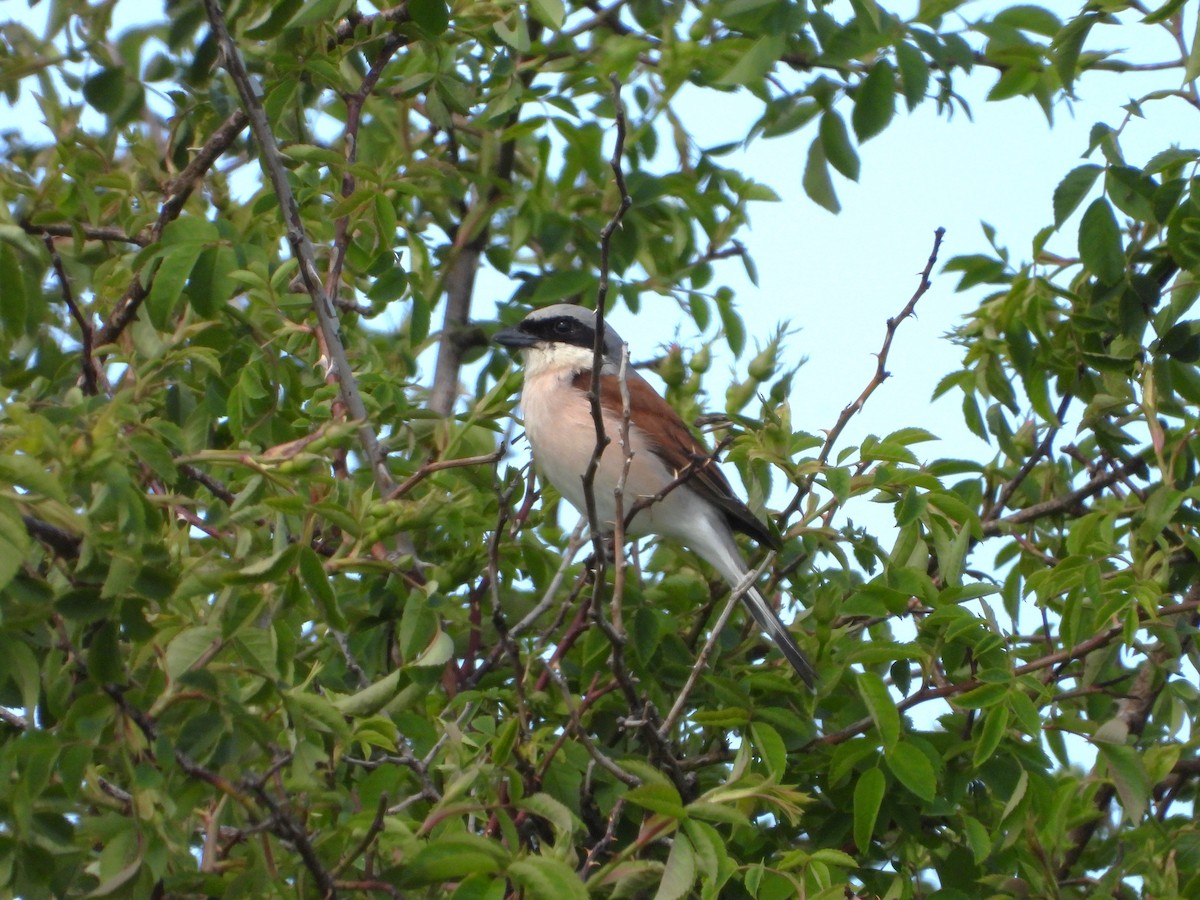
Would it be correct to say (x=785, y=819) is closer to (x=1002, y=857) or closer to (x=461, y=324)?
(x=1002, y=857)

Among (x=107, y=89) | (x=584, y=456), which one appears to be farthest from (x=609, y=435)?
(x=107, y=89)

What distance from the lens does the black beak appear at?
417cm

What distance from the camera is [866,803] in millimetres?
2439

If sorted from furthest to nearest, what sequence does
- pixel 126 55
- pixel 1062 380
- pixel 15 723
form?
pixel 1062 380 < pixel 126 55 < pixel 15 723

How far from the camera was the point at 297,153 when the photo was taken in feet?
9.64

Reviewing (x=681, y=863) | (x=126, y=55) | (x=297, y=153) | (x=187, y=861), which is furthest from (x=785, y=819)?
(x=126, y=55)

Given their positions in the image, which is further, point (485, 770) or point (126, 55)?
point (126, 55)

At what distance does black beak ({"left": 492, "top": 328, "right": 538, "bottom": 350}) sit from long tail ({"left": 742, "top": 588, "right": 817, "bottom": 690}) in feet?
4.57

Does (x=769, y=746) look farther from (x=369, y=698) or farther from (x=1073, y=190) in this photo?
(x=1073, y=190)

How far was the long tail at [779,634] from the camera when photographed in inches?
107

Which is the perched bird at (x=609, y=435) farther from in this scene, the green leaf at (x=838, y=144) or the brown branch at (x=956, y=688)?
the brown branch at (x=956, y=688)

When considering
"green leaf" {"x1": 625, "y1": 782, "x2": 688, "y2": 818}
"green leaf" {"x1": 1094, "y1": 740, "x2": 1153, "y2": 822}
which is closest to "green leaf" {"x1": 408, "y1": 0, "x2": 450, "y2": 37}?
"green leaf" {"x1": 625, "y1": 782, "x2": 688, "y2": 818}

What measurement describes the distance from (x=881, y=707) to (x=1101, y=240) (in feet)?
4.19

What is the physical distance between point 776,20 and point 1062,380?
118 centimetres
